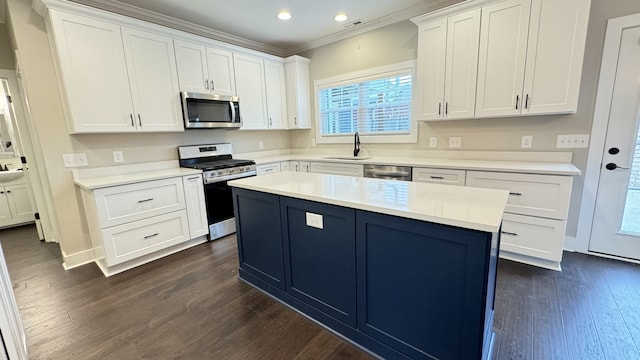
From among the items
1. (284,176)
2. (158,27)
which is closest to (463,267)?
(284,176)

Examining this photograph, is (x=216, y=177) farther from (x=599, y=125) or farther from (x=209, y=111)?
(x=599, y=125)

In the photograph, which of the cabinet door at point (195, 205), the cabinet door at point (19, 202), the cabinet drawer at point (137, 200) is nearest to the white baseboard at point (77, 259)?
the cabinet drawer at point (137, 200)

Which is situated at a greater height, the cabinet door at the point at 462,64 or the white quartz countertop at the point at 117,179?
the cabinet door at the point at 462,64

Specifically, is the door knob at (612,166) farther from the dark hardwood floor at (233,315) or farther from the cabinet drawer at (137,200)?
the cabinet drawer at (137,200)

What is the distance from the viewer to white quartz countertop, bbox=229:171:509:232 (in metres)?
1.16

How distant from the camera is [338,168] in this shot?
3674 millimetres

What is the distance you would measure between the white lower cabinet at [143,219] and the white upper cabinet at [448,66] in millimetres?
2801

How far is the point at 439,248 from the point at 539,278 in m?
1.75

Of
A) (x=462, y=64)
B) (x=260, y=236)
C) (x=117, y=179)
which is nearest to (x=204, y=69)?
(x=117, y=179)

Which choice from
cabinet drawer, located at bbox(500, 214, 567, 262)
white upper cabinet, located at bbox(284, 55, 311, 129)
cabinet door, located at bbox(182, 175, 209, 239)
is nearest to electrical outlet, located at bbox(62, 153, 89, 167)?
cabinet door, located at bbox(182, 175, 209, 239)

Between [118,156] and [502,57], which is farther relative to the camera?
[118,156]

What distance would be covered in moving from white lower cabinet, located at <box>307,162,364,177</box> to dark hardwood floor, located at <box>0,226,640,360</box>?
1786 mm

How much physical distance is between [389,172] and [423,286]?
1999mm

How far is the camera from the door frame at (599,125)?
233 centimetres
